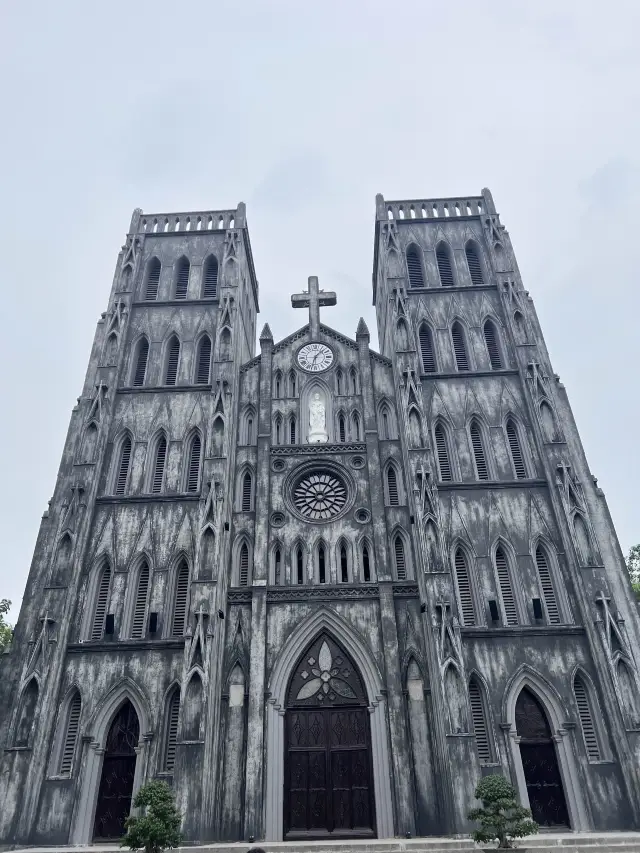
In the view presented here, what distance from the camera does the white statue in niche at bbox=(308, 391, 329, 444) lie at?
26719 mm

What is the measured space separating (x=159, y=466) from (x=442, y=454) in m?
11.1

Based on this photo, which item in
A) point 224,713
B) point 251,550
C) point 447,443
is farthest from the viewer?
point 447,443

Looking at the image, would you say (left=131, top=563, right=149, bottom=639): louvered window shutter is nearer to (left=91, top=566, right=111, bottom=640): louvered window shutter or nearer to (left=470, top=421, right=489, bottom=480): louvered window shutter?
(left=91, top=566, right=111, bottom=640): louvered window shutter

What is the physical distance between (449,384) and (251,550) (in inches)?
416

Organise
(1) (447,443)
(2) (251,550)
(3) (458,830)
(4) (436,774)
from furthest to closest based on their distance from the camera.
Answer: (1) (447,443) < (2) (251,550) < (4) (436,774) < (3) (458,830)

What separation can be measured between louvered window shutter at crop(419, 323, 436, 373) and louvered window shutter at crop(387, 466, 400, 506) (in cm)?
505

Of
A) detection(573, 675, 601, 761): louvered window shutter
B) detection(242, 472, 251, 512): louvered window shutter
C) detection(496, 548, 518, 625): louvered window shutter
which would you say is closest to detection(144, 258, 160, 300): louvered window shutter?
detection(242, 472, 251, 512): louvered window shutter

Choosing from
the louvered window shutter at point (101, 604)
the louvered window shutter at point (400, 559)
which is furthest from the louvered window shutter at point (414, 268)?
the louvered window shutter at point (101, 604)

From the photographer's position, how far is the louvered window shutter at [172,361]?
28.4 metres

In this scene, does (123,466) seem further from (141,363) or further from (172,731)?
(172,731)

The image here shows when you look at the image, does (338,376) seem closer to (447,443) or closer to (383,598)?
(447,443)

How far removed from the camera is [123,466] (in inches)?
1022

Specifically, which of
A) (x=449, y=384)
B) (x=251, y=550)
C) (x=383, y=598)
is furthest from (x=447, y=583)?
(x=449, y=384)

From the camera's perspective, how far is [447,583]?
21469 millimetres
